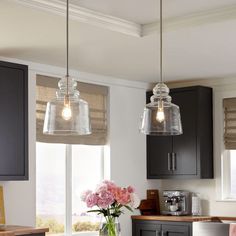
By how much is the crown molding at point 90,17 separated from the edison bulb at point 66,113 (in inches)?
47.3

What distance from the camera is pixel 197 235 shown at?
5242 mm

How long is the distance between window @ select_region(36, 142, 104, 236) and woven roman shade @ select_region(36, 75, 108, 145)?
4.5 inches

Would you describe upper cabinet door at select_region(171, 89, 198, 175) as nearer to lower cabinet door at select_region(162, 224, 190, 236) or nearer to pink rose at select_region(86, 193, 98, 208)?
lower cabinet door at select_region(162, 224, 190, 236)

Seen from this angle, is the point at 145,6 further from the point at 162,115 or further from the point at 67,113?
the point at 67,113

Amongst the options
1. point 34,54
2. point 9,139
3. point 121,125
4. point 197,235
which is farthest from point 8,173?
point 121,125

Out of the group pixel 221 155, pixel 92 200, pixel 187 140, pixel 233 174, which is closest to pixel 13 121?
pixel 92 200

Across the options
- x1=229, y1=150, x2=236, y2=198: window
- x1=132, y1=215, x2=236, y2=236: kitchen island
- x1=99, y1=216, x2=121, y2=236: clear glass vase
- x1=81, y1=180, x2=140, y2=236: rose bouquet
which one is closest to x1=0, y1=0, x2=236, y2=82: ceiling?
x1=229, y1=150, x2=236, y2=198: window

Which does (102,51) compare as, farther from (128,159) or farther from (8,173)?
(128,159)

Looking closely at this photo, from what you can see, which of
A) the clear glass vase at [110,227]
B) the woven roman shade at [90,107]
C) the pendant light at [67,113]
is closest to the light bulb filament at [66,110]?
the pendant light at [67,113]

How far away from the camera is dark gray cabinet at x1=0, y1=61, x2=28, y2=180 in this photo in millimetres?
5426

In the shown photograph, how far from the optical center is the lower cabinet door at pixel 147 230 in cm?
717

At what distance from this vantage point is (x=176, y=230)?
22.9 ft

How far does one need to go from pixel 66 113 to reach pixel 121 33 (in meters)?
1.87

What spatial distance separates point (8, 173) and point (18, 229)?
522mm
